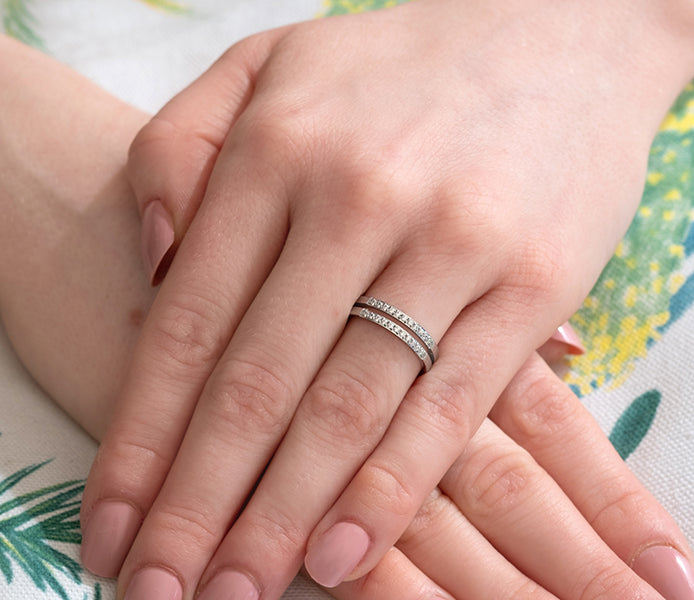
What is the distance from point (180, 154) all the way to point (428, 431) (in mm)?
360

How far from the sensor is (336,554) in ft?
2.01

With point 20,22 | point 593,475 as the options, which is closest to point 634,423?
point 593,475

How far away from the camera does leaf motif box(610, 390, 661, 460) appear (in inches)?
30.0

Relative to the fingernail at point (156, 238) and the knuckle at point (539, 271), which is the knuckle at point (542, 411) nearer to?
the knuckle at point (539, 271)

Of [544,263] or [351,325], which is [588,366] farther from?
[351,325]

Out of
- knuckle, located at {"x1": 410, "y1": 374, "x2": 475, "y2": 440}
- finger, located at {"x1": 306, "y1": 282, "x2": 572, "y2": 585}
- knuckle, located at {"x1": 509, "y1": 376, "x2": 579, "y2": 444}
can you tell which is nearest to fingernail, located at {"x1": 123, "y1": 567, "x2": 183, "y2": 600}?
finger, located at {"x1": 306, "y1": 282, "x2": 572, "y2": 585}

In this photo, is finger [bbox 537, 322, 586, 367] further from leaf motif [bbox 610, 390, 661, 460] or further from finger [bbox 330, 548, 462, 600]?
finger [bbox 330, 548, 462, 600]

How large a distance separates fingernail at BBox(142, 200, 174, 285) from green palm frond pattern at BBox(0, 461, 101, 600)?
210 mm

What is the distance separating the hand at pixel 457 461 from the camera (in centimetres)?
66

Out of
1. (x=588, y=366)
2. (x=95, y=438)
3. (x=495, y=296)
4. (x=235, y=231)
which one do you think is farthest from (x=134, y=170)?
(x=588, y=366)

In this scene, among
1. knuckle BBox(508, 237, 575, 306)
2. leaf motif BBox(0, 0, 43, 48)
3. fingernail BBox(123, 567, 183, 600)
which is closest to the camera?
fingernail BBox(123, 567, 183, 600)

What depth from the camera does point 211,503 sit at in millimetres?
637

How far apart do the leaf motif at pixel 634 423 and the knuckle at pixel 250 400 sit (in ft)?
1.09

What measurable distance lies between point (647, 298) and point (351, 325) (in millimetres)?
338
